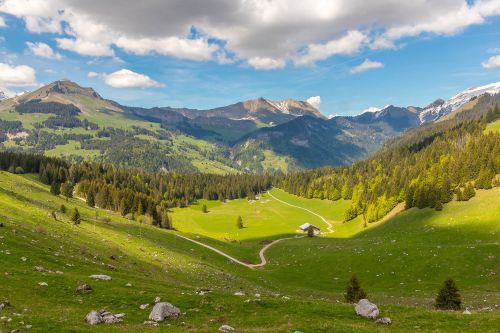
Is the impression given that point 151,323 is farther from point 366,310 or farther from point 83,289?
point 366,310

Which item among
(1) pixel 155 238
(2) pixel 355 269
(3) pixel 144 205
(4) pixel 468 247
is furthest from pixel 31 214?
(4) pixel 468 247

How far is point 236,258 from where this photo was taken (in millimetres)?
93188

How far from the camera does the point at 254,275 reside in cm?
7350

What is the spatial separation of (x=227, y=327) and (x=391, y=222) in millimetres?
111753

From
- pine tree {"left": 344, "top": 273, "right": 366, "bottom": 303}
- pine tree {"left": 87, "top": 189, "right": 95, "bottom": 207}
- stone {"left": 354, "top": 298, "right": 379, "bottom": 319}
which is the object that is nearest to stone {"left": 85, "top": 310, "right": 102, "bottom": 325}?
stone {"left": 354, "top": 298, "right": 379, "bottom": 319}

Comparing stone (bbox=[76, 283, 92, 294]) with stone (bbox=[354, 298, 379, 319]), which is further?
stone (bbox=[76, 283, 92, 294])

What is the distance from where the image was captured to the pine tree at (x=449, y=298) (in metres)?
35.0

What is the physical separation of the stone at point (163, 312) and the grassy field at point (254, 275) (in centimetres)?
73

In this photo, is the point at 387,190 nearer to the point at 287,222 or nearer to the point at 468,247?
the point at 287,222

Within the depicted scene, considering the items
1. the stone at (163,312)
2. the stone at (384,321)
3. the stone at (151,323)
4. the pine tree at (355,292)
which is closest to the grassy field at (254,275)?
the stone at (384,321)

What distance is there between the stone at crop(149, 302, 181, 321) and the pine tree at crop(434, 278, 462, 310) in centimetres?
2747

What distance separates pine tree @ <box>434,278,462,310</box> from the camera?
35.0 meters

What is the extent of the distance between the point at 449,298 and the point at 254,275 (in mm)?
44082

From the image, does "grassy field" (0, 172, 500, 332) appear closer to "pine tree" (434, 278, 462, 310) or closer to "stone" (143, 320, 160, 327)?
"stone" (143, 320, 160, 327)
